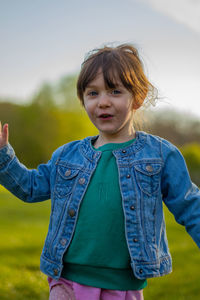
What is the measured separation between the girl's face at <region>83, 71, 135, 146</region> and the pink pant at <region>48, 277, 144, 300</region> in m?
0.90

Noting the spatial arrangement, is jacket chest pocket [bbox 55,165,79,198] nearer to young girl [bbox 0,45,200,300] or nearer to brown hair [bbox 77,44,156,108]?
young girl [bbox 0,45,200,300]

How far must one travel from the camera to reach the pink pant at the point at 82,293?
2111mm

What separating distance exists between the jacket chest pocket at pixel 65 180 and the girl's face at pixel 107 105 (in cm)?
31

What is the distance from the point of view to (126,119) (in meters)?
2.27

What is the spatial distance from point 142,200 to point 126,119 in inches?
19.1

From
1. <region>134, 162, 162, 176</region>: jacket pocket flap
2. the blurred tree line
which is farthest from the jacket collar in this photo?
the blurred tree line

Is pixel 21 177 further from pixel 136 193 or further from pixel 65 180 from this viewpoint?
pixel 136 193

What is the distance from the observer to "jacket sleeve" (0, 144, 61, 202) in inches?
88.9

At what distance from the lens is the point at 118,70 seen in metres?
2.22

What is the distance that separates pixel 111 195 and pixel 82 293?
565 mm

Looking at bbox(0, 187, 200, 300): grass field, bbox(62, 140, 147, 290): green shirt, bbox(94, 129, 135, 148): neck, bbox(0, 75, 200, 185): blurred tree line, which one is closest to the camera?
bbox(62, 140, 147, 290): green shirt

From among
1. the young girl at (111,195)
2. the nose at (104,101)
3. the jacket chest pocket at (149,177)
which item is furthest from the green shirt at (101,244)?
the nose at (104,101)

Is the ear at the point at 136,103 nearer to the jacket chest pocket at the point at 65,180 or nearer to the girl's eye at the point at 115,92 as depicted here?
the girl's eye at the point at 115,92

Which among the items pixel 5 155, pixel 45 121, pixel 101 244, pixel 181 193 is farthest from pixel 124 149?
pixel 45 121
